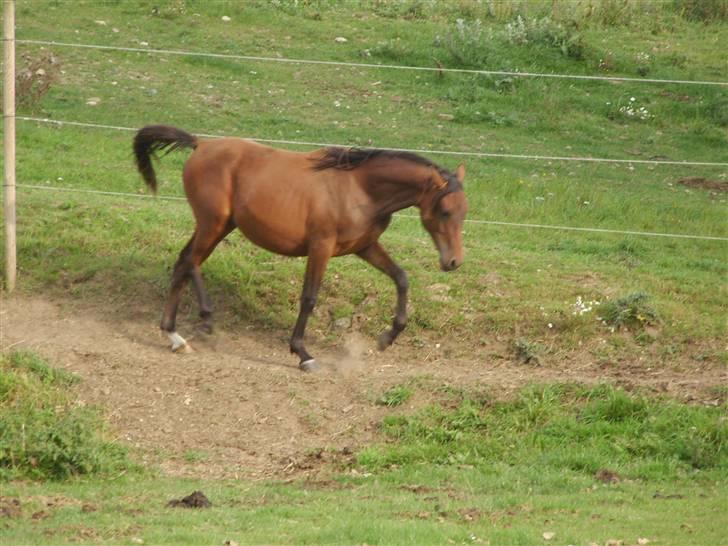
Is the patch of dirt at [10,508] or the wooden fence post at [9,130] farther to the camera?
the wooden fence post at [9,130]

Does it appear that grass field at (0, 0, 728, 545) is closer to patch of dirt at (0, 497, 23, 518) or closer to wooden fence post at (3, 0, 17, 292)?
patch of dirt at (0, 497, 23, 518)

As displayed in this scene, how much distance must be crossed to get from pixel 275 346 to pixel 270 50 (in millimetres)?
8012

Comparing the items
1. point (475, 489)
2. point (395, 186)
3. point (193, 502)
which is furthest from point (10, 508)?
point (395, 186)

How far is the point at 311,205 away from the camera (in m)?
10.4

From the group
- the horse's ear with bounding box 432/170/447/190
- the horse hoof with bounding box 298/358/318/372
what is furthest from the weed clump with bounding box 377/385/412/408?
the horse's ear with bounding box 432/170/447/190

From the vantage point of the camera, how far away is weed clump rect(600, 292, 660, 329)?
11109 millimetres

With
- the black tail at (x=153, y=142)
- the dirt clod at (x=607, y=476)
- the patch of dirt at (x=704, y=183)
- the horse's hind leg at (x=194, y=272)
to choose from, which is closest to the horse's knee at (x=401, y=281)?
the horse's hind leg at (x=194, y=272)

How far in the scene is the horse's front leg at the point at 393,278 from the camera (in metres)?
10.6

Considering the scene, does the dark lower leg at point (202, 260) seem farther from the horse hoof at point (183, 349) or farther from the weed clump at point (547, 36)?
the weed clump at point (547, 36)

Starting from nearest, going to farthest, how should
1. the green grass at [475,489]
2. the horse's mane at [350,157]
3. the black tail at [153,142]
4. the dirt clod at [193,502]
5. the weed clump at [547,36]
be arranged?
the green grass at [475,489], the dirt clod at [193,502], the horse's mane at [350,157], the black tail at [153,142], the weed clump at [547,36]

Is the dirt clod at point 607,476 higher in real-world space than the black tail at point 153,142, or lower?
lower

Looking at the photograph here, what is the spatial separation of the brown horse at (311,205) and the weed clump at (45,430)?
141 cm

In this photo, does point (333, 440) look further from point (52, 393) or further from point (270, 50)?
point (270, 50)

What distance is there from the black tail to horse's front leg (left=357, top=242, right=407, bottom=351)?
1734mm
